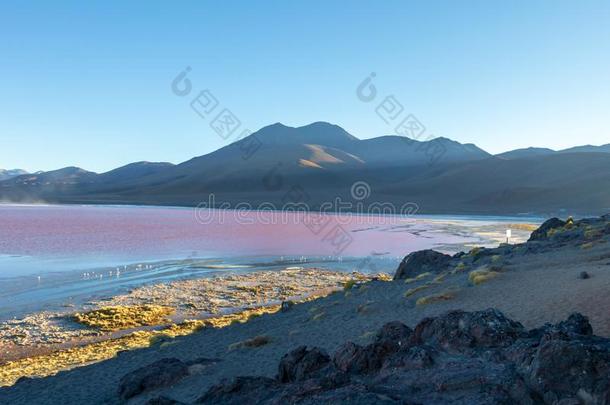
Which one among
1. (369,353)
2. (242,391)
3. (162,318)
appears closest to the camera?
(242,391)

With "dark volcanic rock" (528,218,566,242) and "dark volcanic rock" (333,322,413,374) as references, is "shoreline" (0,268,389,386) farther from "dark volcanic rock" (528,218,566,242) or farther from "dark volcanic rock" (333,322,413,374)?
"dark volcanic rock" (333,322,413,374)

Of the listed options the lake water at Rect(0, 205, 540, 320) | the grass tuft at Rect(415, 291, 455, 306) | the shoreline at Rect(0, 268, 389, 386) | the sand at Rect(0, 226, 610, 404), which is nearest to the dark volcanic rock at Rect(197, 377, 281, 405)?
the sand at Rect(0, 226, 610, 404)

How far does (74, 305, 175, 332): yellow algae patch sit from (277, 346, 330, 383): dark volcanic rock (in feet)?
42.1

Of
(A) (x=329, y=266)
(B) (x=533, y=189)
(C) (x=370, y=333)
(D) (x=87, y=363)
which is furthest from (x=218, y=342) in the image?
(B) (x=533, y=189)

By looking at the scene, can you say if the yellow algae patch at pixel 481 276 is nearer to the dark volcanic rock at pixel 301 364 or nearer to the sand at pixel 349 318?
the sand at pixel 349 318

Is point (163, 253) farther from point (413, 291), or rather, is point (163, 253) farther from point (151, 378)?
point (151, 378)

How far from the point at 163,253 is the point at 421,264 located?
22.1 metres

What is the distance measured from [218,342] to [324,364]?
805 centimetres

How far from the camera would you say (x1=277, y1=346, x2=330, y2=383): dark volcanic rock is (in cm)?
709

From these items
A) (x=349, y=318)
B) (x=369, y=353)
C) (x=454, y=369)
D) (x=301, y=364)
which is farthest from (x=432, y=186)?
(x=454, y=369)

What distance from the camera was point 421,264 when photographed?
2242cm

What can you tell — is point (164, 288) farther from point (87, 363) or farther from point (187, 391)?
point (187, 391)

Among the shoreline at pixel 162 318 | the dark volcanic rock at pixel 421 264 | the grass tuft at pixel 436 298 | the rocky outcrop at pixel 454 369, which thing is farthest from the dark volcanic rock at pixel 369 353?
the dark volcanic rock at pixel 421 264

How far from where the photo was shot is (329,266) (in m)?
33.2
